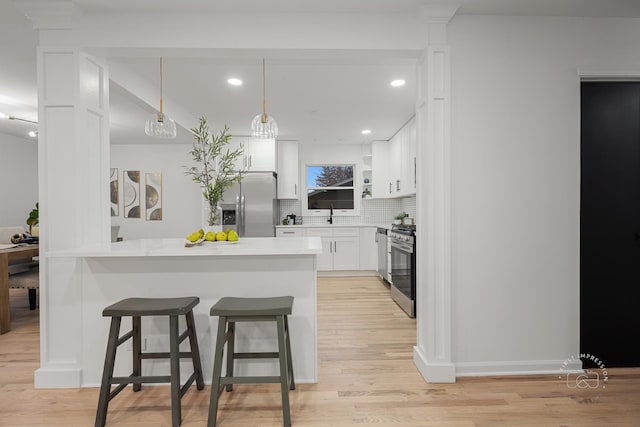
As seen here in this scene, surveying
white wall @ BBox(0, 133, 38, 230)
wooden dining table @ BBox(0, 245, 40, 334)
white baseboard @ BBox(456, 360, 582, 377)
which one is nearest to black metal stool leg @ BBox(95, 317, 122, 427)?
white baseboard @ BBox(456, 360, 582, 377)

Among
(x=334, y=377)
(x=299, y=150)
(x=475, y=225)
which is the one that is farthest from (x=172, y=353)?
(x=299, y=150)

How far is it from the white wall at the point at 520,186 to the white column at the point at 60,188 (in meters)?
2.61

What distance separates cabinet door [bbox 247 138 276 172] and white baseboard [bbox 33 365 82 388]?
4020mm

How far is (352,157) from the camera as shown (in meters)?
6.54

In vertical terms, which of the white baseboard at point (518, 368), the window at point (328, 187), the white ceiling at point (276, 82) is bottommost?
the white baseboard at point (518, 368)

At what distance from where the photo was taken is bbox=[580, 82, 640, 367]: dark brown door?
95.7 inches

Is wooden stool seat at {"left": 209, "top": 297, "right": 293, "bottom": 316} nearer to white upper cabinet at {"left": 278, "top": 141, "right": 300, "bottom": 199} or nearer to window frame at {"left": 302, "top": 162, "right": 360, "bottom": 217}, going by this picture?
white upper cabinet at {"left": 278, "top": 141, "right": 300, "bottom": 199}

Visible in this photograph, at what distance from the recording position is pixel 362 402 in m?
2.06

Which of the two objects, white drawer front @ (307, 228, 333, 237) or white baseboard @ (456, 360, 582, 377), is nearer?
white baseboard @ (456, 360, 582, 377)

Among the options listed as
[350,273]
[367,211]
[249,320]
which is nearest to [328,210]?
[367,211]

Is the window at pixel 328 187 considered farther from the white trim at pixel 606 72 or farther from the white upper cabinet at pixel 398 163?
the white trim at pixel 606 72

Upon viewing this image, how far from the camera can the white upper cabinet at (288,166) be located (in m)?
6.14

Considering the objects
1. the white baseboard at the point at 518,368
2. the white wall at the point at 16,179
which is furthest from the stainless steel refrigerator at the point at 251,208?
the white baseboard at the point at 518,368

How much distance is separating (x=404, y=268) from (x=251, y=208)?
9.42 feet
